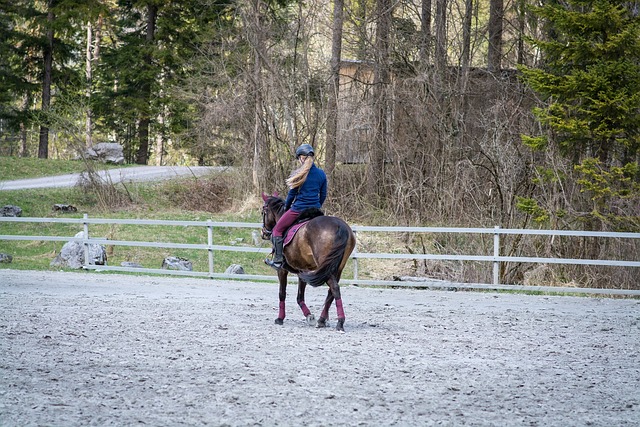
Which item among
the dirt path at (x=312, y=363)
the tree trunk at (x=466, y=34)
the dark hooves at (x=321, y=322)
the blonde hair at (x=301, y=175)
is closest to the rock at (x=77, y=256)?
the dirt path at (x=312, y=363)

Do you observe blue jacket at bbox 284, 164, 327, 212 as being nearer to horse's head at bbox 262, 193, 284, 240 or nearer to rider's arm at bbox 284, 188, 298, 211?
rider's arm at bbox 284, 188, 298, 211

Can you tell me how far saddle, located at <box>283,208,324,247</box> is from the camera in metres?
11.9

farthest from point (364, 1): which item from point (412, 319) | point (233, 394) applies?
point (233, 394)

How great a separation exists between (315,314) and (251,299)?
2.36 metres

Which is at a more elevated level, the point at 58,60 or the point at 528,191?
the point at 58,60

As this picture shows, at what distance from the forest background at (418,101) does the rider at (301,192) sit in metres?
8.42

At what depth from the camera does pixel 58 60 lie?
44.7m

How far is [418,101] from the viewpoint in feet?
91.6

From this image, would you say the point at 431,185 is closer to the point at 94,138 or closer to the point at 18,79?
the point at 18,79

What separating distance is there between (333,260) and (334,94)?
18.5 m

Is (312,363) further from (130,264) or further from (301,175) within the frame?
(130,264)

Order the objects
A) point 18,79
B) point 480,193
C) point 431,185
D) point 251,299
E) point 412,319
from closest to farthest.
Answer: point 412,319 → point 251,299 → point 480,193 → point 431,185 → point 18,79

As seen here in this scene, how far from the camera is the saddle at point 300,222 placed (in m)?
11.9

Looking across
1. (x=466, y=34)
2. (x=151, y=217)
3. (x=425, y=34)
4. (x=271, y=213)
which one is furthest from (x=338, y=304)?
(x=425, y=34)
